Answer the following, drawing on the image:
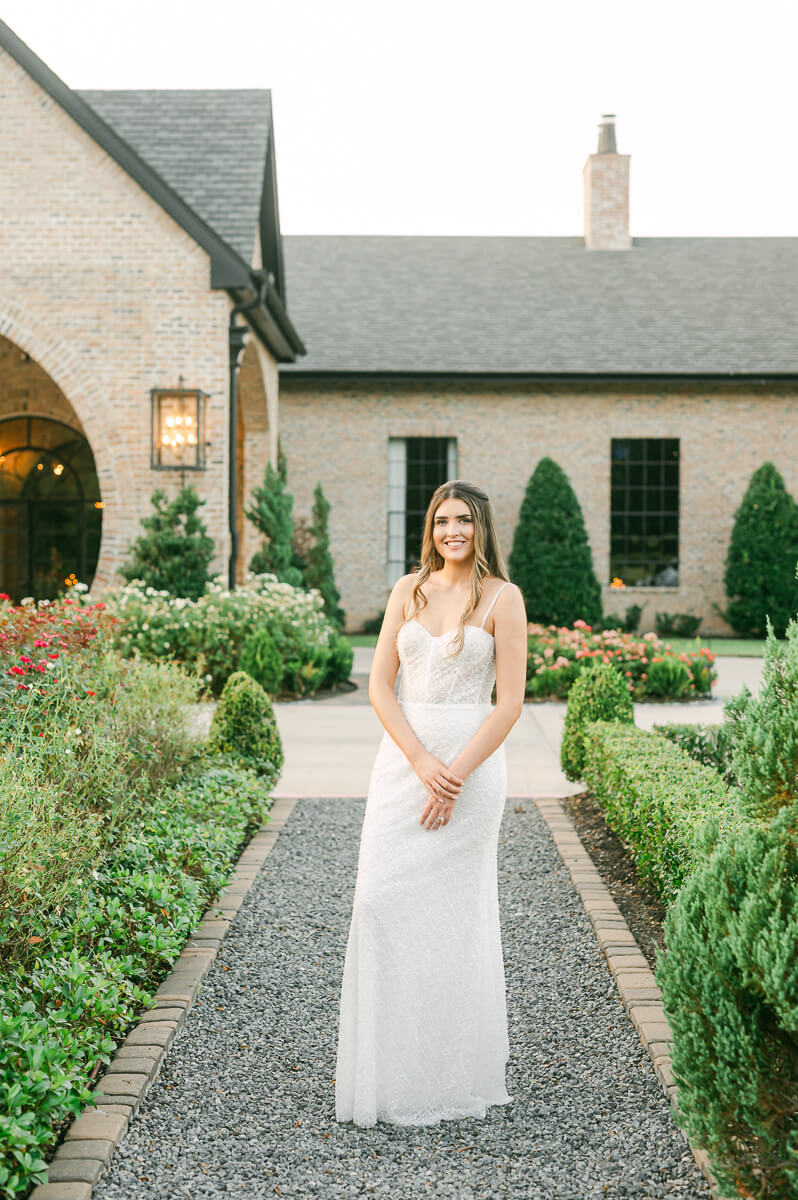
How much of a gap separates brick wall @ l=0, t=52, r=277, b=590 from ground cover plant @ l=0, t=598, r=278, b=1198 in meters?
5.67

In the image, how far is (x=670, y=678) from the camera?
468 inches

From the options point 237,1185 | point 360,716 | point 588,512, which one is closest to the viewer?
point 237,1185

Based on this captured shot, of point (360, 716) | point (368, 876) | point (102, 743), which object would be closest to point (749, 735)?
point (368, 876)

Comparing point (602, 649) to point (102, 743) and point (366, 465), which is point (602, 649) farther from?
point (366, 465)

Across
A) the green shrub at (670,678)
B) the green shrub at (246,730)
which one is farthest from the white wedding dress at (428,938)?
the green shrub at (670,678)

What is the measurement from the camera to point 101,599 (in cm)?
1267

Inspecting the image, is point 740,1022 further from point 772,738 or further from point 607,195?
point 607,195

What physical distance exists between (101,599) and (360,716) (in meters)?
3.66

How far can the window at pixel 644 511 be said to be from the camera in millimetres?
20906

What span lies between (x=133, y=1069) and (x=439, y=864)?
1.09m

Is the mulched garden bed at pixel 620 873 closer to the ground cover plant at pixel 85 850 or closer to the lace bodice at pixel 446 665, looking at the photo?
the lace bodice at pixel 446 665

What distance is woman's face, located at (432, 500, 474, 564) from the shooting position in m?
3.31

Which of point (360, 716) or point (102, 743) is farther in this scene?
point (360, 716)

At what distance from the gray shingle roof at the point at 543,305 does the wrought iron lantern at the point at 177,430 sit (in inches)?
301
